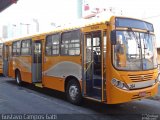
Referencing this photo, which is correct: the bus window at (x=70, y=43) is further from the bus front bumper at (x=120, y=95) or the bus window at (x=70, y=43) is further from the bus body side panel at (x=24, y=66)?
the bus body side panel at (x=24, y=66)

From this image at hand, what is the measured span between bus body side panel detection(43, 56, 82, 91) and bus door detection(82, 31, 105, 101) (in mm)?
334

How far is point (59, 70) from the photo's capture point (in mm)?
11008

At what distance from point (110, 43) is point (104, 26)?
0.59 metres

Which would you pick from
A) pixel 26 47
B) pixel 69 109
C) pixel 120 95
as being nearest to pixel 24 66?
pixel 26 47

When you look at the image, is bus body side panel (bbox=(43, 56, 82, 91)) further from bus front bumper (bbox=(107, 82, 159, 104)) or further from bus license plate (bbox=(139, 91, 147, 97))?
bus license plate (bbox=(139, 91, 147, 97))

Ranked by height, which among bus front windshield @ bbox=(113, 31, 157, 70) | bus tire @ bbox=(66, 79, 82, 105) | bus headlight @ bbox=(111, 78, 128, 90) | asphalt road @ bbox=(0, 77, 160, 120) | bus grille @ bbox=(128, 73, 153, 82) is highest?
bus front windshield @ bbox=(113, 31, 157, 70)

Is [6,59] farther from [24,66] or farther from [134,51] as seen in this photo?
[134,51]

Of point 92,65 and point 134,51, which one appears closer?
point 134,51

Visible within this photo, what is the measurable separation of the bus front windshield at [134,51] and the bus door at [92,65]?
0.70m

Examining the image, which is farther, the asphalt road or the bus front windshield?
the bus front windshield

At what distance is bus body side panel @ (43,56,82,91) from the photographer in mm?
9927

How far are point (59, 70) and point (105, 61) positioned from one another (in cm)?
298

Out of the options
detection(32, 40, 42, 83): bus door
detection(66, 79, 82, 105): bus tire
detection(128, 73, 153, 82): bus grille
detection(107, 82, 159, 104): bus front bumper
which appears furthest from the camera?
detection(32, 40, 42, 83): bus door

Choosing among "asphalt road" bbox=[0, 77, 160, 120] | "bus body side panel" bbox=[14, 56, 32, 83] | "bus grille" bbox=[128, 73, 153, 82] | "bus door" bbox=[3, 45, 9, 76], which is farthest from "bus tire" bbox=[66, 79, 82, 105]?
"bus door" bbox=[3, 45, 9, 76]
